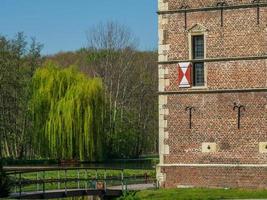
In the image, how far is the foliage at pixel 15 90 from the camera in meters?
55.0

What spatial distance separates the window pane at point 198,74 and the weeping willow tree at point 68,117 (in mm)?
25401

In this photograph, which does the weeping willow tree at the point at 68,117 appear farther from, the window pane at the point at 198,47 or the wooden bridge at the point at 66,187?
the window pane at the point at 198,47

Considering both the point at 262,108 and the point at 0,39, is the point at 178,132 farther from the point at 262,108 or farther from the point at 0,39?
the point at 0,39

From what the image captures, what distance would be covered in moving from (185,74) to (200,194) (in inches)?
170

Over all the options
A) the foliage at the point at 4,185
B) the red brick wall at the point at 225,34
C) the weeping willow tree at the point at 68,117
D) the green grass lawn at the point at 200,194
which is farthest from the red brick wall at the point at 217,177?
the weeping willow tree at the point at 68,117

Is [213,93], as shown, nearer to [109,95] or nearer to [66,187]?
[66,187]

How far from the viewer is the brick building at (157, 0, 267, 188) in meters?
22.3

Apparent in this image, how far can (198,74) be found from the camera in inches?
917

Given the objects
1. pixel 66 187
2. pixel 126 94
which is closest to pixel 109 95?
pixel 126 94

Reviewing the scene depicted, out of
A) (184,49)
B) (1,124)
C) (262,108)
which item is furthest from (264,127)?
(1,124)

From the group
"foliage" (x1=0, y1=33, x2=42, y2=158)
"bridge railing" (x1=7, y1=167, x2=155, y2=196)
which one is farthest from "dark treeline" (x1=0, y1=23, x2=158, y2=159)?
"bridge railing" (x1=7, y1=167, x2=155, y2=196)

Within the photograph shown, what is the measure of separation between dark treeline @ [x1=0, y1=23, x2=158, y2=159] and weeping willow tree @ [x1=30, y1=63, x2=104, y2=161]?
1.50 metres

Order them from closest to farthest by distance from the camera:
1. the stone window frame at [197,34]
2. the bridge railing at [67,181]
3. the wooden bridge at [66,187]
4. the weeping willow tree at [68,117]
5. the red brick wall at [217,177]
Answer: the wooden bridge at [66,187]
the red brick wall at [217,177]
the bridge railing at [67,181]
the stone window frame at [197,34]
the weeping willow tree at [68,117]

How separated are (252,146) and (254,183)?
118 cm
